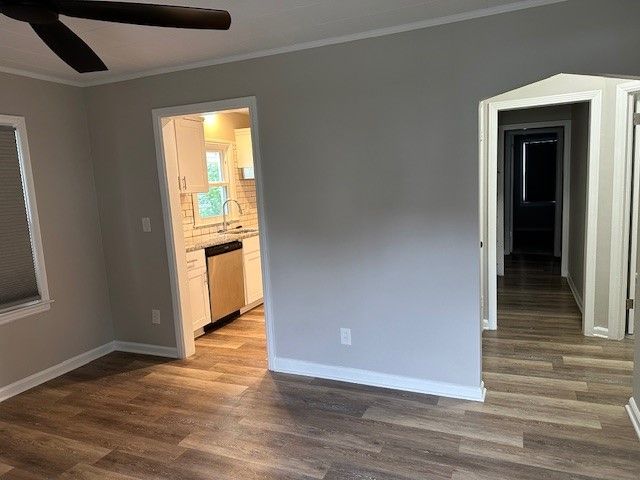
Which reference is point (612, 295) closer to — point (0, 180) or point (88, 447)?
point (88, 447)

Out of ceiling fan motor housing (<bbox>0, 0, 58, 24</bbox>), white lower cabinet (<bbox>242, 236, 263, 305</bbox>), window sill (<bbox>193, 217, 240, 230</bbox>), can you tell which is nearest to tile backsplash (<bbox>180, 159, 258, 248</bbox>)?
window sill (<bbox>193, 217, 240, 230</bbox>)

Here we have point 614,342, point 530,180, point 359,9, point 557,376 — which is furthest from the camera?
point 530,180

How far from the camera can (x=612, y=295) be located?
3.72 m

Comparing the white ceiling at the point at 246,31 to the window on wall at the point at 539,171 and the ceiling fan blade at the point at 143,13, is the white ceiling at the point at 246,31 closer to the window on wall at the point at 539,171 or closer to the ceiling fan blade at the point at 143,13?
the ceiling fan blade at the point at 143,13

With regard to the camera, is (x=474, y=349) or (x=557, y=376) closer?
(x=474, y=349)

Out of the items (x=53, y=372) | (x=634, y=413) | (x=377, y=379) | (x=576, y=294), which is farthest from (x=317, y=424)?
(x=576, y=294)

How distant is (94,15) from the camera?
5.33 feet

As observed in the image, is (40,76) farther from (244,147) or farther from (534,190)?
(534,190)

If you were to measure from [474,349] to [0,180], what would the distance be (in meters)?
3.56

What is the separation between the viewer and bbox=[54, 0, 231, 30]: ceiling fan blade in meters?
1.56

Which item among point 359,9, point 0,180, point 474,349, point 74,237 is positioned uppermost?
point 359,9

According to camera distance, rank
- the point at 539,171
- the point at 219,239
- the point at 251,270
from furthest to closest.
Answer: the point at 539,171, the point at 251,270, the point at 219,239

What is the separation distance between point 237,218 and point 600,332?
4.10m

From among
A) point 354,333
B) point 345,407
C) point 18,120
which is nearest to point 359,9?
point 354,333
